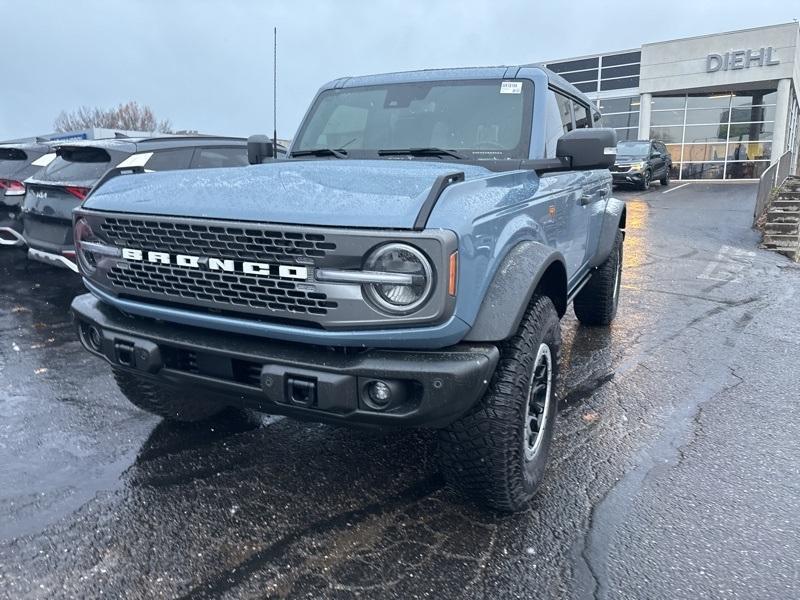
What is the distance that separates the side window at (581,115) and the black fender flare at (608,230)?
709mm

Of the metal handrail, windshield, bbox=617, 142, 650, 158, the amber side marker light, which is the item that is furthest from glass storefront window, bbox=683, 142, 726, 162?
the amber side marker light

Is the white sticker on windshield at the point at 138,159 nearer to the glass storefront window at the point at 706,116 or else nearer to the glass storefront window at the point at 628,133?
the glass storefront window at the point at 706,116

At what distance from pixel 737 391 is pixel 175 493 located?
146 inches

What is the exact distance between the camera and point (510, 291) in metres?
2.51

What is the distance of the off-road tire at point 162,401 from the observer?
343 centimetres

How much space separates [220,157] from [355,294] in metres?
5.71

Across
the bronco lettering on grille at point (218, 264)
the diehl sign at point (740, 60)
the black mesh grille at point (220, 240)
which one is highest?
the diehl sign at point (740, 60)

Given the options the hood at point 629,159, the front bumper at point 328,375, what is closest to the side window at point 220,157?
the front bumper at point 328,375

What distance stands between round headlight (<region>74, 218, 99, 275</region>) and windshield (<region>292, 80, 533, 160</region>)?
4.99ft

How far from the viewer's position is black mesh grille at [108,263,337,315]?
238cm

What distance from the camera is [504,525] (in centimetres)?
281

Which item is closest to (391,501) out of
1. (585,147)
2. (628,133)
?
(585,147)

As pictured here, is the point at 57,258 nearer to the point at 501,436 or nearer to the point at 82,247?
the point at 82,247

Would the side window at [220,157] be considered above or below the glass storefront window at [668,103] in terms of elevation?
below
